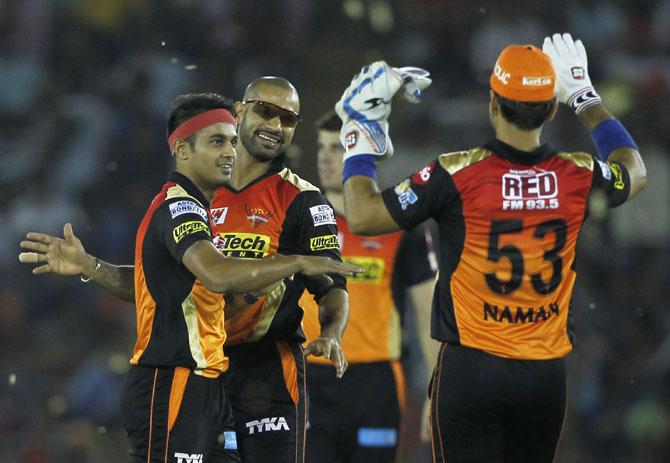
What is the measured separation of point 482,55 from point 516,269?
6725 millimetres

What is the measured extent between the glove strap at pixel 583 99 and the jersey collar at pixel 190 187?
1.72m

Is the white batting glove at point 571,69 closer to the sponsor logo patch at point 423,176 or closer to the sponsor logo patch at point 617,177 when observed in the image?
the sponsor logo patch at point 617,177

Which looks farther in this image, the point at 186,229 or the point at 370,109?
the point at 370,109

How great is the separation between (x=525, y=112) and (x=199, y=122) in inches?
52.0

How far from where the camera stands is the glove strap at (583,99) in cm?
497

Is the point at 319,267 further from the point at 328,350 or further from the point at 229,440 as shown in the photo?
the point at 229,440

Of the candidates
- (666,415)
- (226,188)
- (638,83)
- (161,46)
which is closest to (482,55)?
(638,83)

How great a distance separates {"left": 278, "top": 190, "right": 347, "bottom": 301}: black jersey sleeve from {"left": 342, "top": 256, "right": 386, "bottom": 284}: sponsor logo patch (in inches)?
55.4

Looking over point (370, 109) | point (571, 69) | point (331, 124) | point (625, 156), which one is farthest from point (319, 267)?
point (331, 124)

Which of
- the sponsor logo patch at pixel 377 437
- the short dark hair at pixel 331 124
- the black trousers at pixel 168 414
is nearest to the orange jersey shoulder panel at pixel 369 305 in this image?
the sponsor logo patch at pixel 377 437

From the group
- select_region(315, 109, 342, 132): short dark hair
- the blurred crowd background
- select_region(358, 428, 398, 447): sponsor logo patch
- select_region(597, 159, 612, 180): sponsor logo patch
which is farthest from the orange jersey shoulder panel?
the blurred crowd background

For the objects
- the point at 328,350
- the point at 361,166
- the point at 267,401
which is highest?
the point at 361,166

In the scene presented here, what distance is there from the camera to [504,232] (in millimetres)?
4418

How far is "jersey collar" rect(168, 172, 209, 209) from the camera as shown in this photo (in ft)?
14.7
